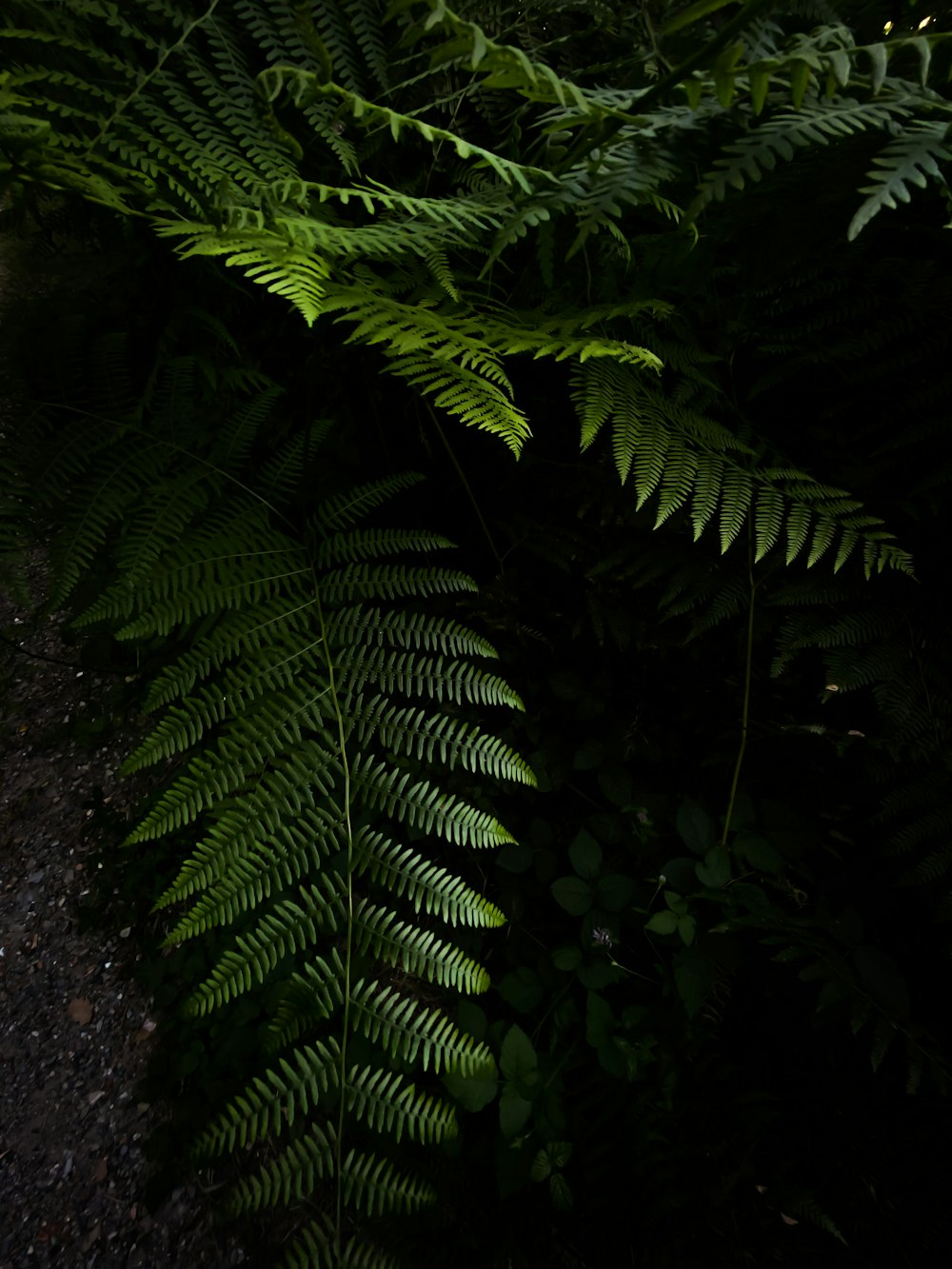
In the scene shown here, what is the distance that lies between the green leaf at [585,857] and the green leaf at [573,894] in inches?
1.0

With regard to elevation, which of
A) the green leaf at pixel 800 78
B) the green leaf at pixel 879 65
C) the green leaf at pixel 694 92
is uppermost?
the green leaf at pixel 879 65

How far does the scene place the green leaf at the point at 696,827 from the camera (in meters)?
1.49

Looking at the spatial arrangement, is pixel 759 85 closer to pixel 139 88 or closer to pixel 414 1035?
pixel 139 88

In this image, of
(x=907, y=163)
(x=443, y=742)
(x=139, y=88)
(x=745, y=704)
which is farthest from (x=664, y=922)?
(x=139, y=88)

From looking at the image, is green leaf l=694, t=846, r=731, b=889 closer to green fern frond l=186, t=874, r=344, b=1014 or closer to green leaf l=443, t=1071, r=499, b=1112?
green leaf l=443, t=1071, r=499, b=1112

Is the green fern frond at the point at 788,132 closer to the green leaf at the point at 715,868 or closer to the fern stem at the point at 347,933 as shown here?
the fern stem at the point at 347,933

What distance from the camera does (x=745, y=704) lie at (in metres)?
1.49

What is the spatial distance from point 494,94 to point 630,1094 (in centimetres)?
216

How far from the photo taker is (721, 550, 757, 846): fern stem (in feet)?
4.65

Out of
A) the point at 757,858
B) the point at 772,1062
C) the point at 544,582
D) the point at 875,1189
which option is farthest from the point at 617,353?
the point at 875,1189

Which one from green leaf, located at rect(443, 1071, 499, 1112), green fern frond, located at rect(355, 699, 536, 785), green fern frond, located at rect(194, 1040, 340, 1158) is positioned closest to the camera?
green fern frond, located at rect(194, 1040, 340, 1158)

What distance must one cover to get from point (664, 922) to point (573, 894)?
218mm

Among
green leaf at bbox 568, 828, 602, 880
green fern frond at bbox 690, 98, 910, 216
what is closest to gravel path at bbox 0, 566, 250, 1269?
green leaf at bbox 568, 828, 602, 880

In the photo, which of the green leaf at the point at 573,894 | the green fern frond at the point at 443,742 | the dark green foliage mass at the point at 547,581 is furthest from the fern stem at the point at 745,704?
the green fern frond at the point at 443,742
